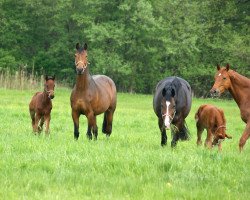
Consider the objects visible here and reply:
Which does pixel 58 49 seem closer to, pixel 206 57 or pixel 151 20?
pixel 151 20

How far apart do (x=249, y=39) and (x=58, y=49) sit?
20486mm

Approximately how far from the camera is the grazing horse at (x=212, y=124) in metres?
11.8

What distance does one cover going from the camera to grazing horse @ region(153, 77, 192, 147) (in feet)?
35.4

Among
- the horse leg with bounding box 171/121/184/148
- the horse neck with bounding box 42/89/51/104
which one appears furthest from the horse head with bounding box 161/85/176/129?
the horse neck with bounding box 42/89/51/104

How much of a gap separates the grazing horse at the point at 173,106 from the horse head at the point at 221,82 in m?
0.80

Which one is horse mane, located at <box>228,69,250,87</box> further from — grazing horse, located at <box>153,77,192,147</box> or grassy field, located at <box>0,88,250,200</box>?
grassy field, located at <box>0,88,250,200</box>

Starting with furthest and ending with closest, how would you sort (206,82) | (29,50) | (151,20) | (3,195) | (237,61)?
(29,50)
(206,82)
(151,20)
(237,61)
(3,195)

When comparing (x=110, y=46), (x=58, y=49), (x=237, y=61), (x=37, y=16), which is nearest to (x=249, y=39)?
(x=237, y=61)

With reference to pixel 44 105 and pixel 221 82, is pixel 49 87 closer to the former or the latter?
pixel 44 105

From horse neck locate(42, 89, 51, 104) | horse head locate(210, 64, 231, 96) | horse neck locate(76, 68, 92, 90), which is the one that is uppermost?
horse head locate(210, 64, 231, 96)

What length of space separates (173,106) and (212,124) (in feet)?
5.76

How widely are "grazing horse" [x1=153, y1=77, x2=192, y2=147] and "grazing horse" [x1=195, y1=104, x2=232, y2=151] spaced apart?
1.66 feet

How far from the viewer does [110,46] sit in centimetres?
4897

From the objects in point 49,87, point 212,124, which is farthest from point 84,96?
point 212,124
